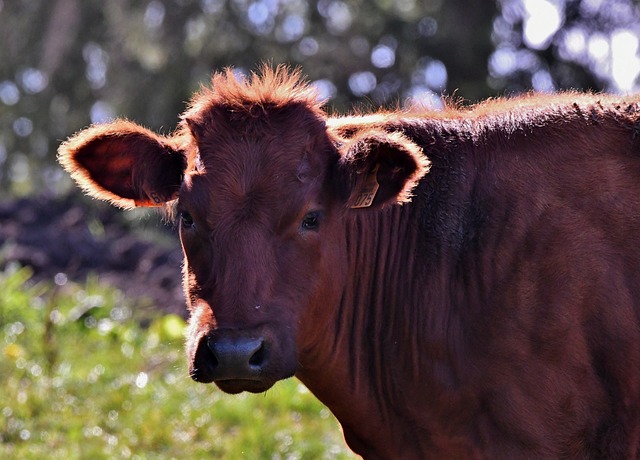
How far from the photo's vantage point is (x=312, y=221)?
4.77 metres

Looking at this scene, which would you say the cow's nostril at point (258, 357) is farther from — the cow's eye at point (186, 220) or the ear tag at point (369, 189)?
the ear tag at point (369, 189)

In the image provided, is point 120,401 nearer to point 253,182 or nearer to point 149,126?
point 253,182

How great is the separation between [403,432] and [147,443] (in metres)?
3.14

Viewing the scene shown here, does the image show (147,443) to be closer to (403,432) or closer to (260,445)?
(260,445)

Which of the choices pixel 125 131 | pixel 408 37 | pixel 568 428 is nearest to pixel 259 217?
pixel 125 131

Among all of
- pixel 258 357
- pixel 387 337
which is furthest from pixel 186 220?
pixel 387 337

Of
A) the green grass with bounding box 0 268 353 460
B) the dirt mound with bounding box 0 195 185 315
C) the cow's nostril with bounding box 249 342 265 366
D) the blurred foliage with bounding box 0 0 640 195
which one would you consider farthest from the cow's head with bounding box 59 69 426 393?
the blurred foliage with bounding box 0 0 640 195

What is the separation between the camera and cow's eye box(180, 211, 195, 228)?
479cm

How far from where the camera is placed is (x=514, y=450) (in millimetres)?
4711

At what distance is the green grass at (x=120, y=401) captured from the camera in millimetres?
7543

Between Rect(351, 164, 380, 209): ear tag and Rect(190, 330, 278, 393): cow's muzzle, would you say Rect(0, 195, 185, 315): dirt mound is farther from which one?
Rect(190, 330, 278, 393): cow's muzzle

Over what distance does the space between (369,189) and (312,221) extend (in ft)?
1.01

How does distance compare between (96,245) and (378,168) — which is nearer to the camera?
(378,168)

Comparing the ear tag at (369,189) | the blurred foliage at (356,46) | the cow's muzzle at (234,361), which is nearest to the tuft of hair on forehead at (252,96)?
the ear tag at (369,189)
